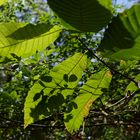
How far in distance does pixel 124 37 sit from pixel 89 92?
27.9 inches

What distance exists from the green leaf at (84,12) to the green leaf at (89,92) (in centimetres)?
61

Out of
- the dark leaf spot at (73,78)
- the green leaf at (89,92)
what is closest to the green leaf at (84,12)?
the dark leaf spot at (73,78)

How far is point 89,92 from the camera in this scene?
1570 mm

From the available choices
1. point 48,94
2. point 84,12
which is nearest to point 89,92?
point 48,94

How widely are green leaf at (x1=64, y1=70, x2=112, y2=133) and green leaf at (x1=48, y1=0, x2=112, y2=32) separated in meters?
0.61

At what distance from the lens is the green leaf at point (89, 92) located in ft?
5.08

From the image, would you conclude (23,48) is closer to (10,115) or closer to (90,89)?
(90,89)

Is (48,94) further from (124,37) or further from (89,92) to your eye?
(124,37)

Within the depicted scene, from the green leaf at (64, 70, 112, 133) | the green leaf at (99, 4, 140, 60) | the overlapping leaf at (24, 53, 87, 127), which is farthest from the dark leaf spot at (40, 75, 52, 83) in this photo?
the green leaf at (99, 4, 140, 60)

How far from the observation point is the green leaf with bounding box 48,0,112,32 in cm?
88

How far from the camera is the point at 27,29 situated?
3.44 ft

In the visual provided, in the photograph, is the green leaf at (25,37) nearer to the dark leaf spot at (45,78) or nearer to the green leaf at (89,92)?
the dark leaf spot at (45,78)

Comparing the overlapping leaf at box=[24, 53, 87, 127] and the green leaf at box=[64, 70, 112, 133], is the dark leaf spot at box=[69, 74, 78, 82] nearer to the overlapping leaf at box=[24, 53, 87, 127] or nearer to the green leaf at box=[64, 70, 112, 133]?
the overlapping leaf at box=[24, 53, 87, 127]

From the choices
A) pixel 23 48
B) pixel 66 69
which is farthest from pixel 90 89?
pixel 23 48
